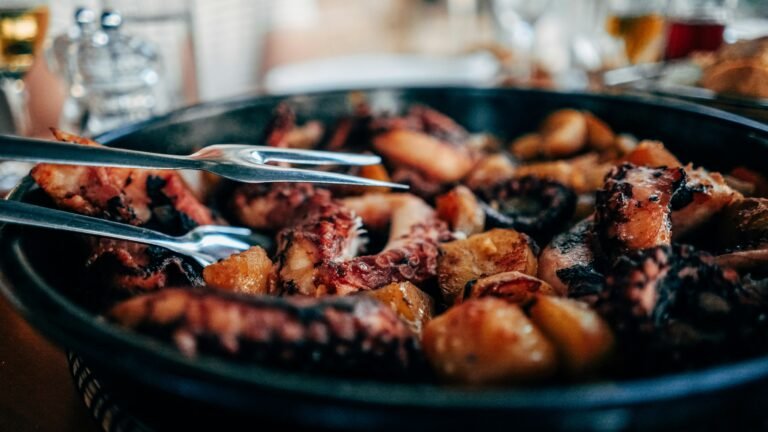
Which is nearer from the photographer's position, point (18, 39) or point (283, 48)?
point (18, 39)

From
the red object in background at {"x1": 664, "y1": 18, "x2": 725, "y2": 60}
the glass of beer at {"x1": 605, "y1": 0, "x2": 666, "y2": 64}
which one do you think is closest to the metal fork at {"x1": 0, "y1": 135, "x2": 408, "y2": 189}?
the red object in background at {"x1": 664, "y1": 18, "x2": 725, "y2": 60}

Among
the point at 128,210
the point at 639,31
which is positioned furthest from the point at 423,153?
the point at 639,31

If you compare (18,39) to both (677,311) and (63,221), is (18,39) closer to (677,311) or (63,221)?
(63,221)

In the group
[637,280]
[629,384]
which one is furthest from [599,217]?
[629,384]

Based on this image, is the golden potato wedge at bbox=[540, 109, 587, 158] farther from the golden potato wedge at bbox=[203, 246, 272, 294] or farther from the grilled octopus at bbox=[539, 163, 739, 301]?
the golden potato wedge at bbox=[203, 246, 272, 294]

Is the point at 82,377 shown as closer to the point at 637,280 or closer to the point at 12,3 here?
the point at 637,280

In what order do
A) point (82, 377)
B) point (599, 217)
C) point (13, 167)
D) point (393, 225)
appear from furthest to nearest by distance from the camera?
point (13, 167) < point (393, 225) < point (599, 217) < point (82, 377)

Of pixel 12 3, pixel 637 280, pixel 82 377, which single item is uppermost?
pixel 12 3
